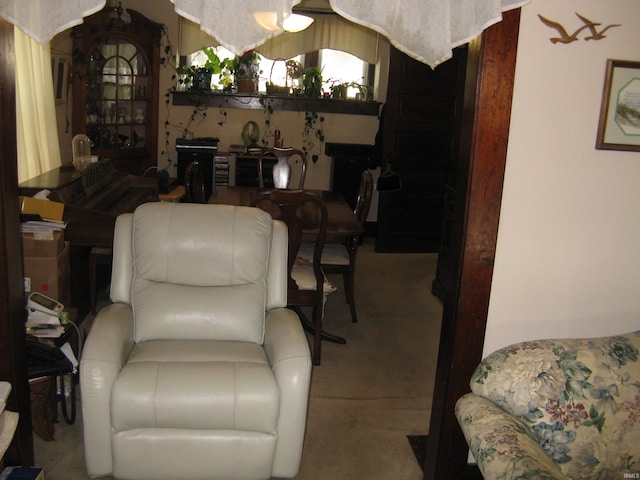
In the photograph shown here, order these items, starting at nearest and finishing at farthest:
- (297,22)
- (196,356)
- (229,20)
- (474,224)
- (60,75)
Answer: (229,20)
(474,224)
(196,356)
(297,22)
(60,75)

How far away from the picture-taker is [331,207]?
4.52 meters

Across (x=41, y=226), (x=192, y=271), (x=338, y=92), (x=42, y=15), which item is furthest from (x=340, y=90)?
(x=42, y=15)

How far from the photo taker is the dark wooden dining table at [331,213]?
3.96 m

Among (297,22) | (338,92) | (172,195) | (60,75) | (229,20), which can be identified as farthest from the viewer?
(338,92)

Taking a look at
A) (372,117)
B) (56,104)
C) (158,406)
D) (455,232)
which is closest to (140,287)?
(158,406)

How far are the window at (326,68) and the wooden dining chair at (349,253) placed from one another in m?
2.68

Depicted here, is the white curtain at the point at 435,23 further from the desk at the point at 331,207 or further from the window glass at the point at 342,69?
the window glass at the point at 342,69

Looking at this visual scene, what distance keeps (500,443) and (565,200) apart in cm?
99

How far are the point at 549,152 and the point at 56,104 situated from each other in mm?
4082

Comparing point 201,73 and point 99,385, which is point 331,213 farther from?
point 201,73

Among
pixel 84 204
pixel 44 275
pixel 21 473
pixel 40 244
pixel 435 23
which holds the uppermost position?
pixel 435 23

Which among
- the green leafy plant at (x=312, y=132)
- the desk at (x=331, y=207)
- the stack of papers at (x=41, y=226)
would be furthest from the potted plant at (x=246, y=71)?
the stack of papers at (x=41, y=226)

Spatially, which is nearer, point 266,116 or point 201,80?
point 201,80

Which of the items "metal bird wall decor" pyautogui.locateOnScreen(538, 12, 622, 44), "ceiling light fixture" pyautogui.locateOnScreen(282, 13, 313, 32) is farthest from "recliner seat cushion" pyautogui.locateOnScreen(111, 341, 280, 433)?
"ceiling light fixture" pyautogui.locateOnScreen(282, 13, 313, 32)
